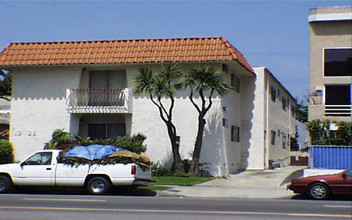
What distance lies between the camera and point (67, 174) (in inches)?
777

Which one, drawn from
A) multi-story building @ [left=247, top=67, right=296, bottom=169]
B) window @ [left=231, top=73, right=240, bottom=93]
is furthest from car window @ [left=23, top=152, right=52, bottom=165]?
multi-story building @ [left=247, top=67, right=296, bottom=169]

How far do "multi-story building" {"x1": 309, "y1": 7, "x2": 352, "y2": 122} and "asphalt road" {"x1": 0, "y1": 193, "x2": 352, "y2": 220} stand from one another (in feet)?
36.2

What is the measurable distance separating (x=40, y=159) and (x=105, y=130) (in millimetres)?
9778

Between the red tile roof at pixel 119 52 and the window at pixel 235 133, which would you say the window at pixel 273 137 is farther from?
the red tile roof at pixel 119 52

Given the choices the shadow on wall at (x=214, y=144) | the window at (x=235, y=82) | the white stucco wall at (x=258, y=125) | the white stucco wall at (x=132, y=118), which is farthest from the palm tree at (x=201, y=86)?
the white stucco wall at (x=258, y=125)

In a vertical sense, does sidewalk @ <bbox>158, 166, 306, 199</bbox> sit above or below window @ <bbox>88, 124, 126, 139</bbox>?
below

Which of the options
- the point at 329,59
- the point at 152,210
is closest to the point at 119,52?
the point at 329,59

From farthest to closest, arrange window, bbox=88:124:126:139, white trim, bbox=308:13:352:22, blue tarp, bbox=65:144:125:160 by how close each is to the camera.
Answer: window, bbox=88:124:126:139 → white trim, bbox=308:13:352:22 → blue tarp, bbox=65:144:125:160

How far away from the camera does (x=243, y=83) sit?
3241 cm

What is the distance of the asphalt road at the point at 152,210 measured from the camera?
13086 mm

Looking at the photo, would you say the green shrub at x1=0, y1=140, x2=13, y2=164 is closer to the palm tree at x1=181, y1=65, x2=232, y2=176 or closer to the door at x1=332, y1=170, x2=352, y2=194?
the palm tree at x1=181, y1=65, x2=232, y2=176

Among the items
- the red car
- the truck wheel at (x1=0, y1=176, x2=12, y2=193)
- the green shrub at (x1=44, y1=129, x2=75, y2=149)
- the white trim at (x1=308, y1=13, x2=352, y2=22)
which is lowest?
the truck wheel at (x1=0, y1=176, x2=12, y2=193)

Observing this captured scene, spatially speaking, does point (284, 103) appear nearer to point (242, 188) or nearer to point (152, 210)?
point (242, 188)

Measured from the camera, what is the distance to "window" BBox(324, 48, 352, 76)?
26.2 m
